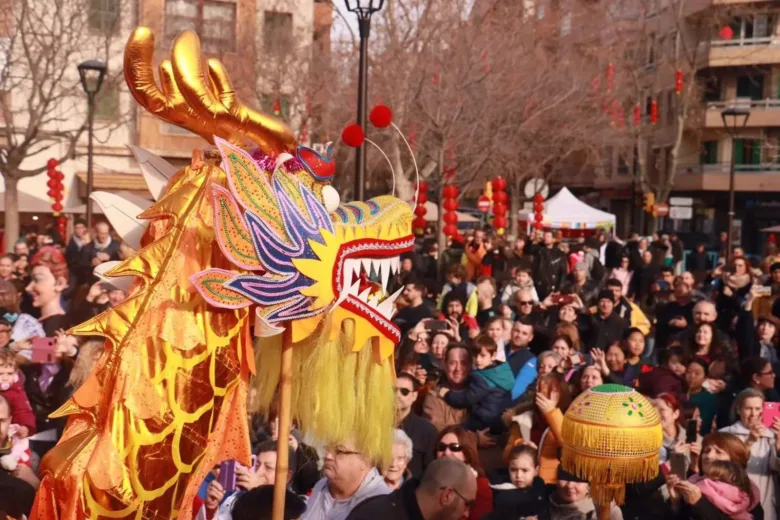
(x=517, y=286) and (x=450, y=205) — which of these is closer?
(x=517, y=286)

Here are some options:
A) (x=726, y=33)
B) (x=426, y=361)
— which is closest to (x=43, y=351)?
(x=426, y=361)

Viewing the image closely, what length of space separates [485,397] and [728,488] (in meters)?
2.24

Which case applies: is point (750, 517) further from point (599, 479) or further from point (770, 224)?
point (770, 224)

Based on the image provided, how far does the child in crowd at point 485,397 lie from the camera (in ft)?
23.7

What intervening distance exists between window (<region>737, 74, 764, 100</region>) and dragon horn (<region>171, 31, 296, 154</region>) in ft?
121

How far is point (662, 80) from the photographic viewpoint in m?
Answer: 40.3

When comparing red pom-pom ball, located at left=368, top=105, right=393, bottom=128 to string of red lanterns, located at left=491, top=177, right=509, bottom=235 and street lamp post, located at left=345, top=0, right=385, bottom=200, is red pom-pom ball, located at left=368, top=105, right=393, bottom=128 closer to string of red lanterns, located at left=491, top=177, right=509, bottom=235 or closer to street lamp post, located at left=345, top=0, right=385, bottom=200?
street lamp post, located at left=345, top=0, right=385, bottom=200

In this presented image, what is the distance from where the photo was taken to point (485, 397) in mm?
7297

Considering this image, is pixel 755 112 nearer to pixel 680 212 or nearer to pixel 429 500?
pixel 680 212

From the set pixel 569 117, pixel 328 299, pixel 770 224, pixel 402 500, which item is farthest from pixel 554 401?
pixel 770 224

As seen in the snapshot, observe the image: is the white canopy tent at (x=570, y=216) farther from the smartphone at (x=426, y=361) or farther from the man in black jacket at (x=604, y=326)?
the smartphone at (x=426, y=361)

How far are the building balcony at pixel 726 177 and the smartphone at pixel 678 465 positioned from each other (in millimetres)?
33808

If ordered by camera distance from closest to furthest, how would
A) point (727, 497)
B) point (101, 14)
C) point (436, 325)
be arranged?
1. point (727, 497)
2. point (436, 325)
3. point (101, 14)

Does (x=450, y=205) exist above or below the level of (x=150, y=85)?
below
